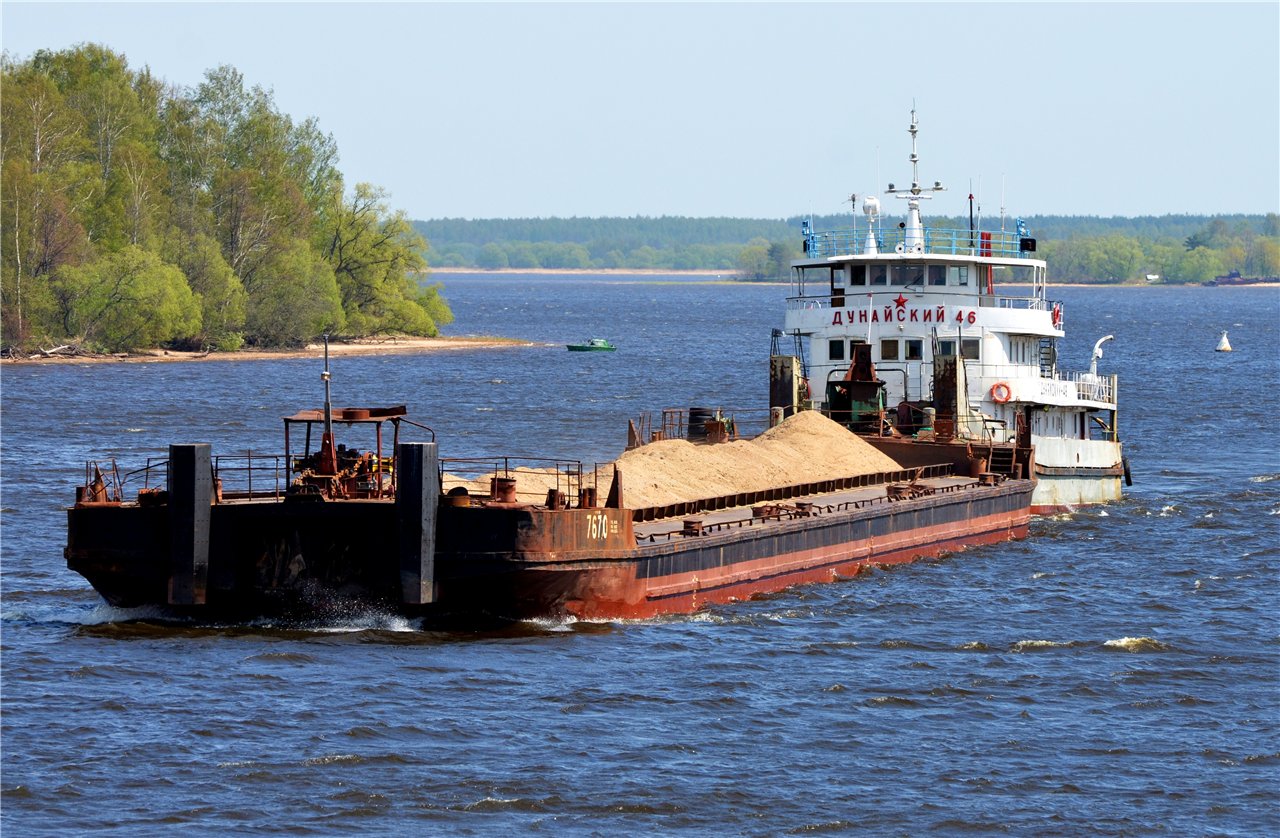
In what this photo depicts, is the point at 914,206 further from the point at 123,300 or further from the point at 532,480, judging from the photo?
the point at 123,300

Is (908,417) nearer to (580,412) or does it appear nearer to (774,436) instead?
(774,436)

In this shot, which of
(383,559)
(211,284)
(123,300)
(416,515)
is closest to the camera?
(416,515)

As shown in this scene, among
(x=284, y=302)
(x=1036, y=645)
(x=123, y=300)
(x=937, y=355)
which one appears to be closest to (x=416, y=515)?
(x=1036, y=645)

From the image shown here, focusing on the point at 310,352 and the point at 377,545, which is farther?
the point at 310,352

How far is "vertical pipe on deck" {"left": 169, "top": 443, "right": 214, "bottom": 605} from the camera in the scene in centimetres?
2686

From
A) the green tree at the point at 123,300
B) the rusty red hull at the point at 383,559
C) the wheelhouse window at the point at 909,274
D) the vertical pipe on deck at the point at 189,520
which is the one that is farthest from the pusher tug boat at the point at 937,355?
the green tree at the point at 123,300

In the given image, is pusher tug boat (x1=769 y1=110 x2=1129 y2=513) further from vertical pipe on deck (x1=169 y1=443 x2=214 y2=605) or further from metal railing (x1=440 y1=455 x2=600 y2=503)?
vertical pipe on deck (x1=169 y1=443 x2=214 y2=605)

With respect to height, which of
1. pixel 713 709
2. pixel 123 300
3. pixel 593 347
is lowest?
pixel 713 709

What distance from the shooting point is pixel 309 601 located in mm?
27406

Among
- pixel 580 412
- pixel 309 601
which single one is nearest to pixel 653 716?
pixel 309 601

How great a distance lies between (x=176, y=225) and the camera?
10725 centimetres

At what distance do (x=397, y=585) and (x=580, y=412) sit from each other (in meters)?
43.5

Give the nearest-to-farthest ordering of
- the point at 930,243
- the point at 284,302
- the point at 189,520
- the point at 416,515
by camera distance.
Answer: the point at 416,515 < the point at 189,520 < the point at 930,243 < the point at 284,302

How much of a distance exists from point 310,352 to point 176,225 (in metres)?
10.2
